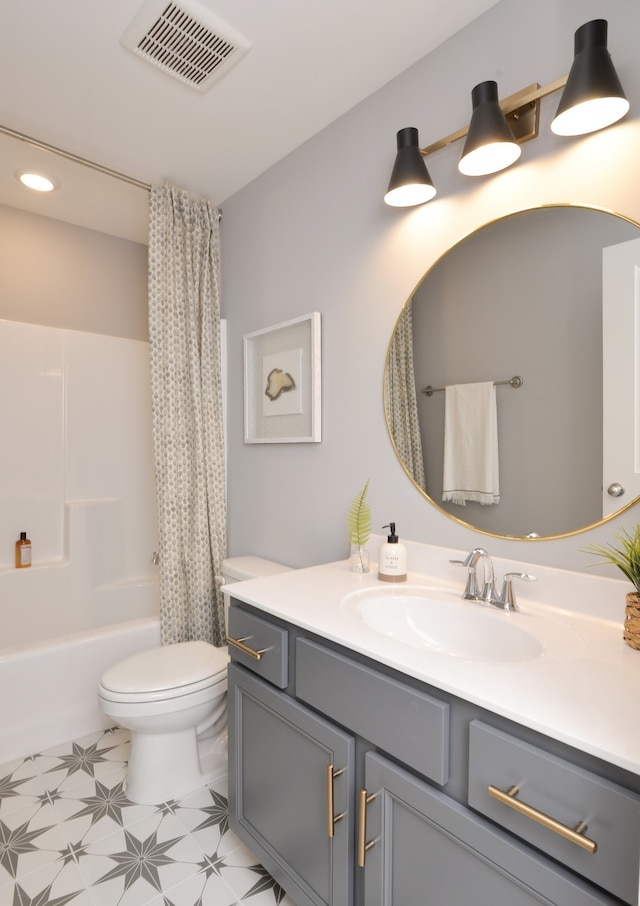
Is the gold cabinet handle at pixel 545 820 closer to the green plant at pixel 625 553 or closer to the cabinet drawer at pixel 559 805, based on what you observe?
the cabinet drawer at pixel 559 805

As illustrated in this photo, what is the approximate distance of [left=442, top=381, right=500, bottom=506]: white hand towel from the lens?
52.4 inches

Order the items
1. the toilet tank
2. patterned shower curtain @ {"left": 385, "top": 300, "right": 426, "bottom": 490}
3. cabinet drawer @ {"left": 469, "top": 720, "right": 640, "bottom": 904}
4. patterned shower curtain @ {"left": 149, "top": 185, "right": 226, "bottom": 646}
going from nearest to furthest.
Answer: cabinet drawer @ {"left": 469, "top": 720, "right": 640, "bottom": 904} → patterned shower curtain @ {"left": 385, "top": 300, "right": 426, "bottom": 490} → the toilet tank → patterned shower curtain @ {"left": 149, "top": 185, "right": 226, "bottom": 646}

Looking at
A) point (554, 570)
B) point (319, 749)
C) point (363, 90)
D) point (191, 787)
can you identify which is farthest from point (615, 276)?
point (191, 787)

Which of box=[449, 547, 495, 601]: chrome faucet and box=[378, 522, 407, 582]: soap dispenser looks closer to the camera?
box=[449, 547, 495, 601]: chrome faucet

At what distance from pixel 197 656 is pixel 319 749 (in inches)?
33.3

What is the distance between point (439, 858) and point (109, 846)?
1.15 m

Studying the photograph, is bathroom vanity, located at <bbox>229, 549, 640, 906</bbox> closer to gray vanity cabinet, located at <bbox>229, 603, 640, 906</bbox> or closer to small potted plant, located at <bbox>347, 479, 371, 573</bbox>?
gray vanity cabinet, located at <bbox>229, 603, 640, 906</bbox>

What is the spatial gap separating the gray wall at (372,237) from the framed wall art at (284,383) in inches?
→ 1.9

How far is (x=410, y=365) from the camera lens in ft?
5.03

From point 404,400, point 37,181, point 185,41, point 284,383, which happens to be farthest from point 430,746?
point 37,181

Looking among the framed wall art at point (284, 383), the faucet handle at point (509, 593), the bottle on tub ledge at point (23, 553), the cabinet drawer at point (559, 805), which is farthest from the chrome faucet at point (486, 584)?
the bottle on tub ledge at point (23, 553)

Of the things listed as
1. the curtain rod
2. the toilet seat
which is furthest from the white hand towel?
the curtain rod

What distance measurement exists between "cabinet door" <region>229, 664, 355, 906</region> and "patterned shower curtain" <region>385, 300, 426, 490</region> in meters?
0.75

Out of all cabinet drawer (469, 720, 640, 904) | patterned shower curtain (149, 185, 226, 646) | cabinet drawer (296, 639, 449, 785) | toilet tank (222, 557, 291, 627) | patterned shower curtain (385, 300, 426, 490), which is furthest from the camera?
patterned shower curtain (149, 185, 226, 646)
